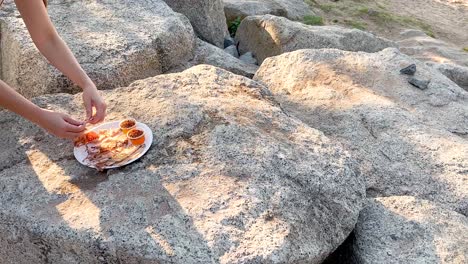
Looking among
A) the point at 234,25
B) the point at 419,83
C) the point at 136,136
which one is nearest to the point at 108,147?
the point at 136,136

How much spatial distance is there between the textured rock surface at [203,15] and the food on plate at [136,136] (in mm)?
2568

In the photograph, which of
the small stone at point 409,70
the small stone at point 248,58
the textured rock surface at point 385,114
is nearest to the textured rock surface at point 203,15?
the small stone at point 248,58

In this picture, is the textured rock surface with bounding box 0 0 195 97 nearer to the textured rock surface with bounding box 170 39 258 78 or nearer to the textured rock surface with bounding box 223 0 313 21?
the textured rock surface with bounding box 170 39 258 78

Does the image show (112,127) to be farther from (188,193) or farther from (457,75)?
(457,75)

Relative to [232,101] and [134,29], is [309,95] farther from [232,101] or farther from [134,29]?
[134,29]

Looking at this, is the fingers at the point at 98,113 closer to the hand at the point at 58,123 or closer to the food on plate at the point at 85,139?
the food on plate at the point at 85,139

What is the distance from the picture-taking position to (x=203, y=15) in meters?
4.60

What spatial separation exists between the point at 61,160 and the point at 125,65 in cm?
104

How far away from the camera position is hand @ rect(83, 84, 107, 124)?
212 centimetres

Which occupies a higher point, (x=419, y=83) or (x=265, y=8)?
(x=419, y=83)

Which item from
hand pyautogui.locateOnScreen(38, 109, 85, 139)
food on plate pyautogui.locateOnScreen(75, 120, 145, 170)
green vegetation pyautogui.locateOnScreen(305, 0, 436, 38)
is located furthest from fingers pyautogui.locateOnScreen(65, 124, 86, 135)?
green vegetation pyautogui.locateOnScreen(305, 0, 436, 38)

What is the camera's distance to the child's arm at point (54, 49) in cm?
212

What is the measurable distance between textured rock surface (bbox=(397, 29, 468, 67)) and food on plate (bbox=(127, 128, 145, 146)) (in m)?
4.35

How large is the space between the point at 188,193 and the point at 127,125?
0.43 metres
